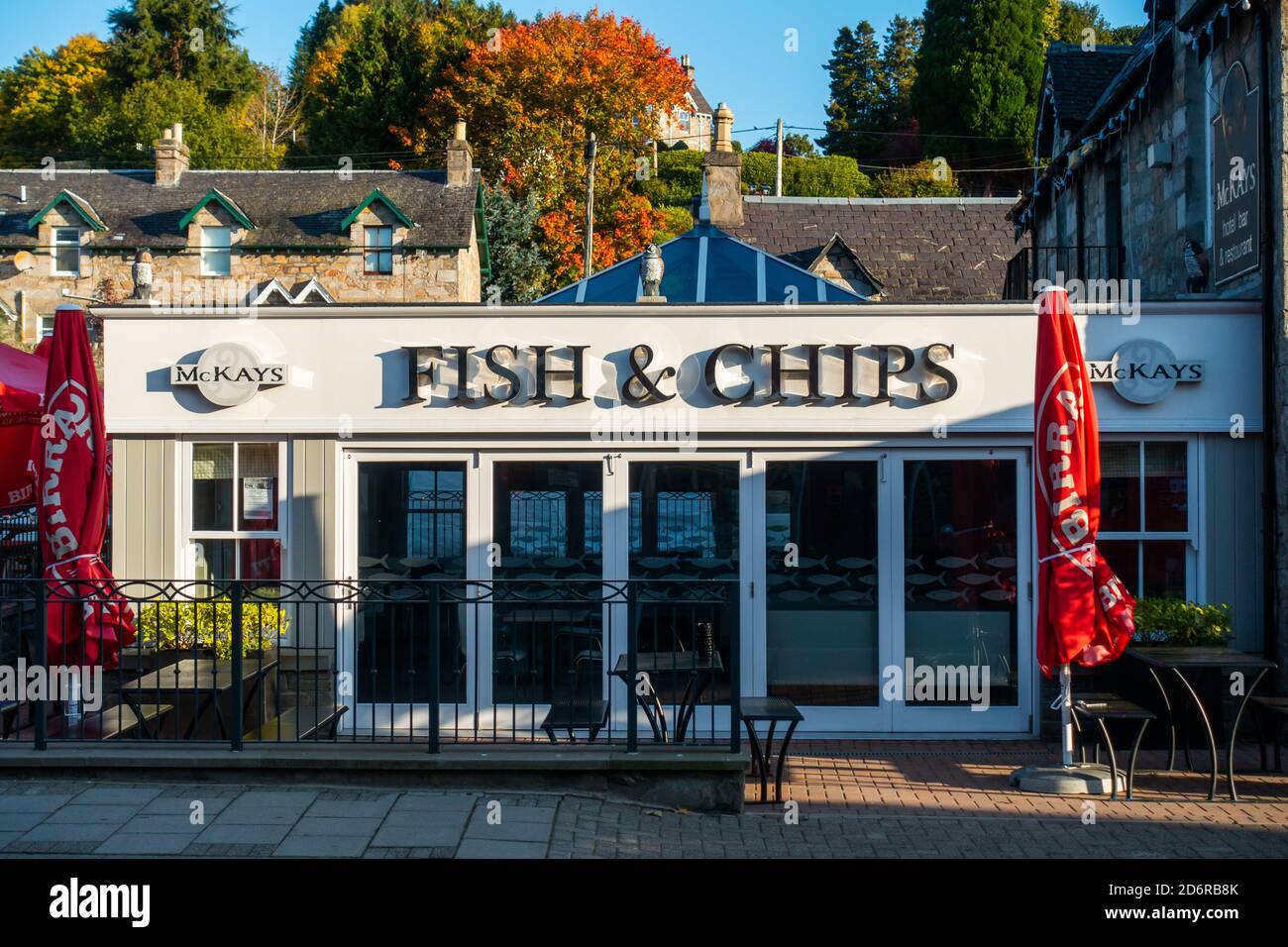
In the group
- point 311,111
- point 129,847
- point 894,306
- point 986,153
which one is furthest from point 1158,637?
point 311,111

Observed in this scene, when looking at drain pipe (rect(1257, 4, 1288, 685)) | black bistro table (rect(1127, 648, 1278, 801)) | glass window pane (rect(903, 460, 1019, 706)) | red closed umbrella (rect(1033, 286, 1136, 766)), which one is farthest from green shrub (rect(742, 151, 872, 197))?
red closed umbrella (rect(1033, 286, 1136, 766))

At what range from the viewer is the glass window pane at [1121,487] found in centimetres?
1040

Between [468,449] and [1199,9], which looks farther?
[1199,9]

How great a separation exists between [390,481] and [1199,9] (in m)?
8.38

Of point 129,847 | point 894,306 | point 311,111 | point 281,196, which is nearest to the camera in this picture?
point 129,847

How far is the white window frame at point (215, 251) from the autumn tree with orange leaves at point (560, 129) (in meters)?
9.69

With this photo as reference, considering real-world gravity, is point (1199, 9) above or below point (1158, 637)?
above

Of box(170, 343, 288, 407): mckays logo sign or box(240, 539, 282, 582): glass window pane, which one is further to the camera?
box(240, 539, 282, 582): glass window pane

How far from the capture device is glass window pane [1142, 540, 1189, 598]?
34.1 feet

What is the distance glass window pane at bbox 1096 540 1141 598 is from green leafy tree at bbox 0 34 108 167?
2123 inches

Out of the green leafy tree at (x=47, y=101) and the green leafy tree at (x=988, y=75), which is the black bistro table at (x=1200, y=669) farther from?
the green leafy tree at (x=47, y=101)

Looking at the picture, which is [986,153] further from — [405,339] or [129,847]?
[129,847]

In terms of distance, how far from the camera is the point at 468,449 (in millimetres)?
10570

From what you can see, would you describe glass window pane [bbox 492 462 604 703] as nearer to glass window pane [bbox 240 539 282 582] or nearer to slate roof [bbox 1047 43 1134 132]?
glass window pane [bbox 240 539 282 582]
